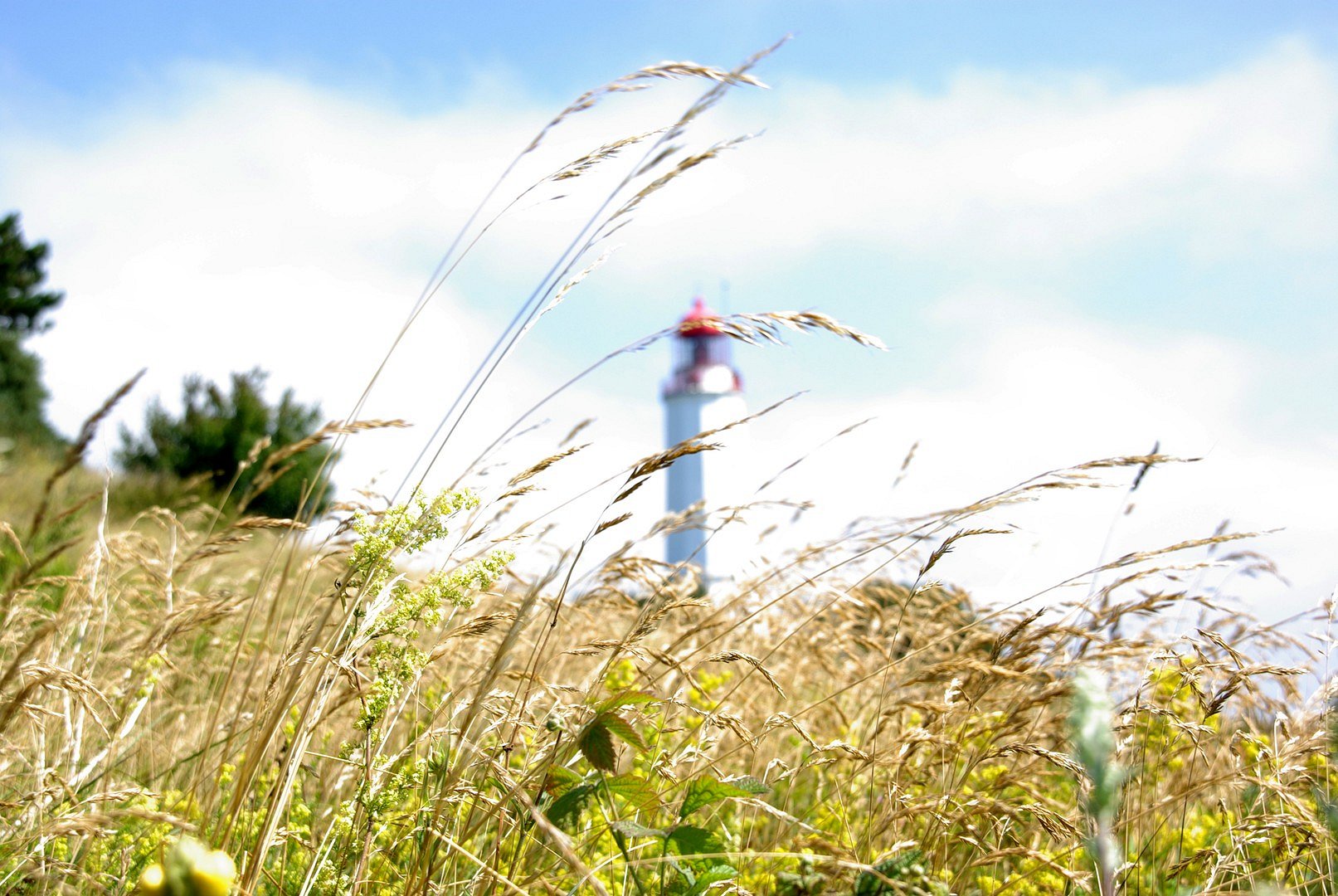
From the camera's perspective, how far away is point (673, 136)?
171cm

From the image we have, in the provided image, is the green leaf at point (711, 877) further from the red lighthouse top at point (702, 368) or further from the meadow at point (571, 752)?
the red lighthouse top at point (702, 368)

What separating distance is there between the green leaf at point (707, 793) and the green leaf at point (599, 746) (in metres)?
0.15

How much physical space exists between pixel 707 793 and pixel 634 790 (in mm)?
114

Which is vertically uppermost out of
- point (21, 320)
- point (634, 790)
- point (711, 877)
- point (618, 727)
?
point (21, 320)

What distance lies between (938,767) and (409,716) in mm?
1457

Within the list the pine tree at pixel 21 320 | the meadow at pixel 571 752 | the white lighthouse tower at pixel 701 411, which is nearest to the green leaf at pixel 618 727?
the meadow at pixel 571 752

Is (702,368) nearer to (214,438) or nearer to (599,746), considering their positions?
(214,438)

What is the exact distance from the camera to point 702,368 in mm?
37250

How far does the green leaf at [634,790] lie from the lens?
1.45 m

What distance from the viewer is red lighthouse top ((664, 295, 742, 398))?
36812mm

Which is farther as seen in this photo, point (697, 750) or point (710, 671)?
point (710, 671)

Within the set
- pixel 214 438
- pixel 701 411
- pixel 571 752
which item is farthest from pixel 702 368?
pixel 571 752

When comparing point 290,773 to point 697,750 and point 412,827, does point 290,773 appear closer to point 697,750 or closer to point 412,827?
point 412,827

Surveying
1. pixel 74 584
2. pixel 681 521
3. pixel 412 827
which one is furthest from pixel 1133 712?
pixel 74 584
